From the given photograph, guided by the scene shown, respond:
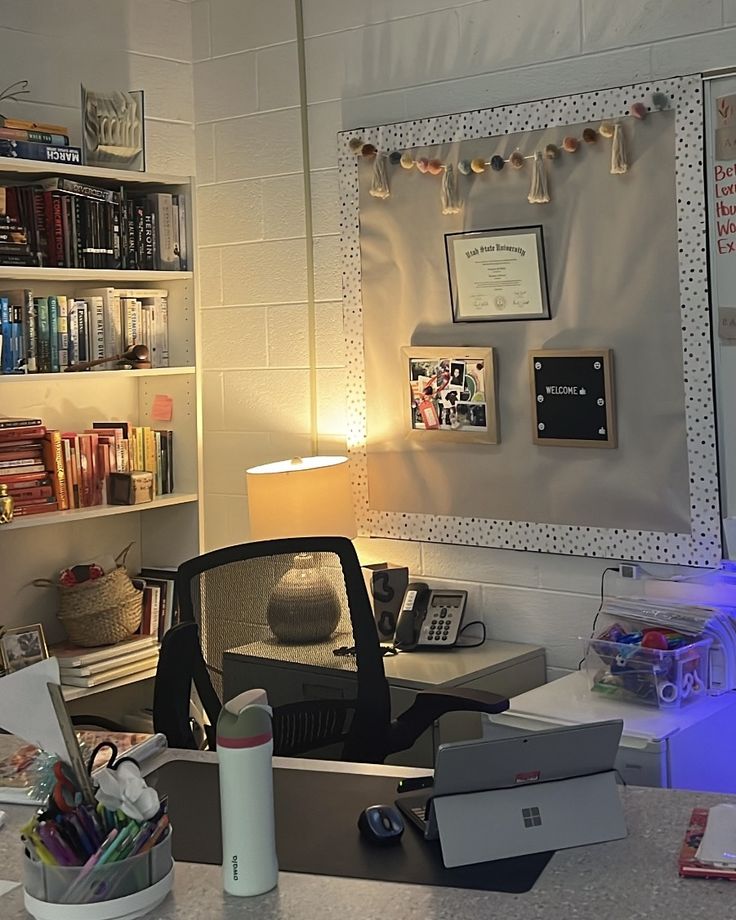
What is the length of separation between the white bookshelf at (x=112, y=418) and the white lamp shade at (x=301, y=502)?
16.4 inches

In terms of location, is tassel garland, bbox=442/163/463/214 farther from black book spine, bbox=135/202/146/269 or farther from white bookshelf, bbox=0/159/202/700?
black book spine, bbox=135/202/146/269

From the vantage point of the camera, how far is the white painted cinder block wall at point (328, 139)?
10.4ft

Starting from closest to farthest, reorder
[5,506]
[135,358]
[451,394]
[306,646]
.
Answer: [306,646]
[5,506]
[451,394]
[135,358]

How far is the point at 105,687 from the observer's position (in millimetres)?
3566

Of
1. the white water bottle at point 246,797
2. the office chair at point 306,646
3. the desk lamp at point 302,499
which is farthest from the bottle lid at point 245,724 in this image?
the desk lamp at point 302,499

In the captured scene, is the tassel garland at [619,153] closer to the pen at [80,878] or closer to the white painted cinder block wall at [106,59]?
the white painted cinder block wall at [106,59]

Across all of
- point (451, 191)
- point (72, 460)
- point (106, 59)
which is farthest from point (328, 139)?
point (72, 460)

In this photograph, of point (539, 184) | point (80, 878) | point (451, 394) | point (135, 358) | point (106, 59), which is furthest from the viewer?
point (106, 59)

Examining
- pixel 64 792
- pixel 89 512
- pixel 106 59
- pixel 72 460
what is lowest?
pixel 64 792

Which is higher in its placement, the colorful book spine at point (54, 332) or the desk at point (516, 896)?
the colorful book spine at point (54, 332)

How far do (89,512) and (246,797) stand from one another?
208 cm

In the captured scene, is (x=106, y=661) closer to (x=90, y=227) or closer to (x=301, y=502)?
(x=301, y=502)

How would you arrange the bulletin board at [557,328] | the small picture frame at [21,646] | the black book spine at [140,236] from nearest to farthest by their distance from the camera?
1. the bulletin board at [557,328]
2. the small picture frame at [21,646]
3. the black book spine at [140,236]

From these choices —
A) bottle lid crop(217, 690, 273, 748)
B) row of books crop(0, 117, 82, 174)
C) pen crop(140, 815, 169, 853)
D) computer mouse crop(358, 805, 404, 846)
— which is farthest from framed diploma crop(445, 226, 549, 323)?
pen crop(140, 815, 169, 853)
